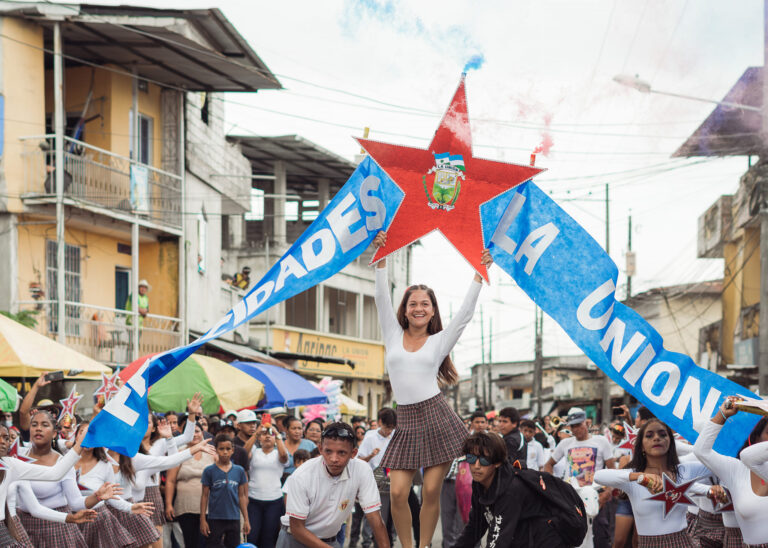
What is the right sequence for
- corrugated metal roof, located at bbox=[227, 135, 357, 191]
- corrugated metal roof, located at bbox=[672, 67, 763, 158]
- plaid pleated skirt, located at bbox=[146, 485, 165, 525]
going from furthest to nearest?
corrugated metal roof, located at bbox=[227, 135, 357, 191], corrugated metal roof, located at bbox=[672, 67, 763, 158], plaid pleated skirt, located at bbox=[146, 485, 165, 525]

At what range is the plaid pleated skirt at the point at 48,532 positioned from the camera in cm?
900

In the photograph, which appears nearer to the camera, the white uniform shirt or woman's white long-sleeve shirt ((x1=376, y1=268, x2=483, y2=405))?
woman's white long-sleeve shirt ((x1=376, y1=268, x2=483, y2=405))

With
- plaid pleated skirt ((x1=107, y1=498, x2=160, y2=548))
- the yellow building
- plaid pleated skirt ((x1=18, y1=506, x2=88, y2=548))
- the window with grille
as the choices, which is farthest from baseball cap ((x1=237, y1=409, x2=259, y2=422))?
the window with grille

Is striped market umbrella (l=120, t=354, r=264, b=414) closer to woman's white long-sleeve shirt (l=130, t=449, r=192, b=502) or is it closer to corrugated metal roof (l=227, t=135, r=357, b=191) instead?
woman's white long-sleeve shirt (l=130, t=449, r=192, b=502)

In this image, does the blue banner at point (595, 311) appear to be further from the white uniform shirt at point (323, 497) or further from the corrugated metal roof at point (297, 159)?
the corrugated metal roof at point (297, 159)

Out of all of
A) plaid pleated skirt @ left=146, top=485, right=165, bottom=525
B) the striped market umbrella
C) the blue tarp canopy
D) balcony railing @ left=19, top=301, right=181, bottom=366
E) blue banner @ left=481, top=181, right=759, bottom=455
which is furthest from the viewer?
balcony railing @ left=19, top=301, right=181, bottom=366

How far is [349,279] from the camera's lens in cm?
4834

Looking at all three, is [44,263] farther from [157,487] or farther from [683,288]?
[683,288]

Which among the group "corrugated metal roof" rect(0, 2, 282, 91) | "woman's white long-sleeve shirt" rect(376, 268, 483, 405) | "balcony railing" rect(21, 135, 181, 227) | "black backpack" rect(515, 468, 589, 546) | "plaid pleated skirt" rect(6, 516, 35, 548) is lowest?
"plaid pleated skirt" rect(6, 516, 35, 548)

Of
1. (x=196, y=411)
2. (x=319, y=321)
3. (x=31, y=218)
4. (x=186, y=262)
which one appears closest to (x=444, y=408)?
(x=196, y=411)

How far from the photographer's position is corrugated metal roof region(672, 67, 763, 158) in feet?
57.9

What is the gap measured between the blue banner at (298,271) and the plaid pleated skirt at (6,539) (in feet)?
4.22

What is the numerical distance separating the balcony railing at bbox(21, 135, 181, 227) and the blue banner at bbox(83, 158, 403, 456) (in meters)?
16.4

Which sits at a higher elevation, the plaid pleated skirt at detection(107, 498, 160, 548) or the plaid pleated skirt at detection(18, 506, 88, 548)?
the plaid pleated skirt at detection(18, 506, 88, 548)
